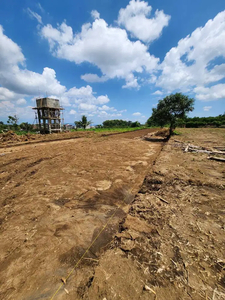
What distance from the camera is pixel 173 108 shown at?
16.8 m

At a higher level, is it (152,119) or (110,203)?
(152,119)

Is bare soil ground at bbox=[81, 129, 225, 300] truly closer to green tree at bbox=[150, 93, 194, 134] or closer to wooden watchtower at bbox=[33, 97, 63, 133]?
green tree at bbox=[150, 93, 194, 134]

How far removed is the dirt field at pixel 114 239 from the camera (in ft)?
6.12

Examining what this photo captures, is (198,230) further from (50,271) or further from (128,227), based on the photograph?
(50,271)

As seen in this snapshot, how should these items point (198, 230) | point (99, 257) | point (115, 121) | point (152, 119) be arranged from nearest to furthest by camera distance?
point (99, 257) → point (198, 230) → point (152, 119) → point (115, 121)

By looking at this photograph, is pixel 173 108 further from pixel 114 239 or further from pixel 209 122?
pixel 209 122

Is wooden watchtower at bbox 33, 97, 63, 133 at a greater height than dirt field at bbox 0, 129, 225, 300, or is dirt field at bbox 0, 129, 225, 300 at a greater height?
wooden watchtower at bbox 33, 97, 63, 133

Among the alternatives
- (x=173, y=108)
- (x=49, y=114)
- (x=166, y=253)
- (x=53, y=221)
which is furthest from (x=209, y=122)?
(x=53, y=221)

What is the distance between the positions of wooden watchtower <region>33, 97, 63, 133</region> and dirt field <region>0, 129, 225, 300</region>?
1118 inches

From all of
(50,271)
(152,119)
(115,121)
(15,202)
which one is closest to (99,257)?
(50,271)

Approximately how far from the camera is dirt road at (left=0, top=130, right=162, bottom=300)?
2.04 metres

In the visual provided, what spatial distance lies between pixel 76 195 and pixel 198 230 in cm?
354

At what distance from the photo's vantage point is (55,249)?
8.18 ft

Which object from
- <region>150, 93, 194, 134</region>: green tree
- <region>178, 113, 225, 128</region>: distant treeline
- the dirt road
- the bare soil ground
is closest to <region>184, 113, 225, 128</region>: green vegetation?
<region>178, 113, 225, 128</region>: distant treeline
